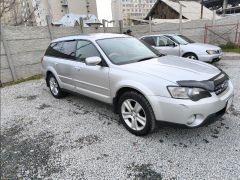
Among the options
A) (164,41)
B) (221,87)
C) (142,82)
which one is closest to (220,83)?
(221,87)

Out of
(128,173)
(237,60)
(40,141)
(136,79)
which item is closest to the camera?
(128,173)

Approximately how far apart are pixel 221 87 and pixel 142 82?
1133 millimetres

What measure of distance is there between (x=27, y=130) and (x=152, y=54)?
9.15 ft

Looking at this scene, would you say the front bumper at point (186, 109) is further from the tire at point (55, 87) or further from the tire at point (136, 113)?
the tire at point (55, 87)

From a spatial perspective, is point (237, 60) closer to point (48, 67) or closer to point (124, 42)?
point (124, 42)

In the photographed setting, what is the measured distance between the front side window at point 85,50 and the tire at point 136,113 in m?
1.03

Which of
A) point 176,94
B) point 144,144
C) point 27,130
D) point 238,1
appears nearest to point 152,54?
point 176,94

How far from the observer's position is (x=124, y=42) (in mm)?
4207

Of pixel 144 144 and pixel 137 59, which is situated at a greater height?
pixel 137 59

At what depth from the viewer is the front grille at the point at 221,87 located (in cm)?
287

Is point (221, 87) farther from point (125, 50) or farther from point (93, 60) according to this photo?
point (93, 60)

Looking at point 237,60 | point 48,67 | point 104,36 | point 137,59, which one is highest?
point 104,36

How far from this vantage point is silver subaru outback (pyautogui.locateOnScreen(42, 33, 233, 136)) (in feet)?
8.94

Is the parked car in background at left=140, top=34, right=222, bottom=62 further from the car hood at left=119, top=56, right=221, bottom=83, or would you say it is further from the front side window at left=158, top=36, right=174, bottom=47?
the car hood at left=119, top=56, right=221, bottom=83
